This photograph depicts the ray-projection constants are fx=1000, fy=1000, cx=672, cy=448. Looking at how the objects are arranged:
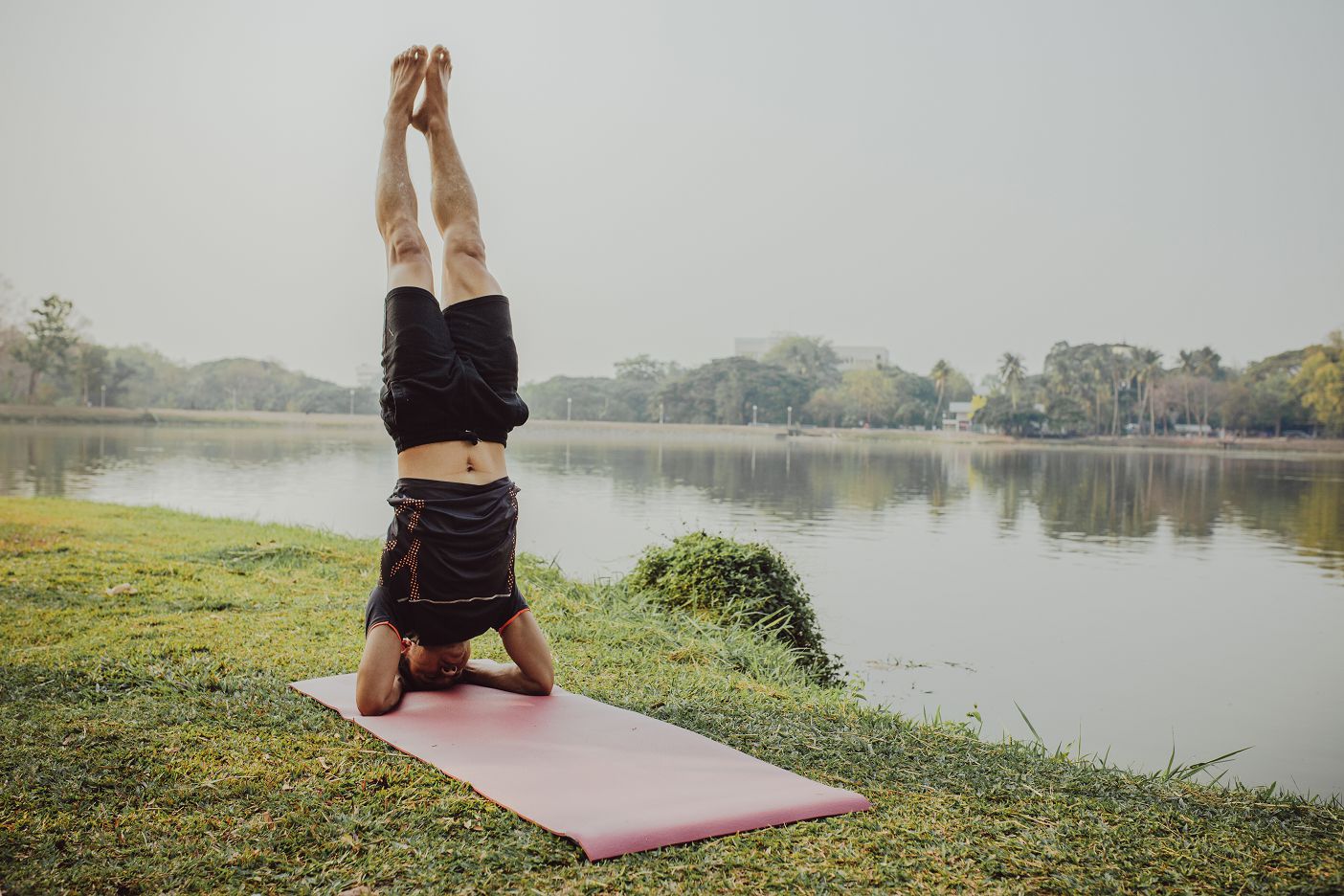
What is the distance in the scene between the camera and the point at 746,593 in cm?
605

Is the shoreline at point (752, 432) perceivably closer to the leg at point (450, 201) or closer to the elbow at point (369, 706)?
the leg at point (450, 201)

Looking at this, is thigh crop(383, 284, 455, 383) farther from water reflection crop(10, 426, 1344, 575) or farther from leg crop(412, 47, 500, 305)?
water reflection crop(10, 426, 1344, 575)

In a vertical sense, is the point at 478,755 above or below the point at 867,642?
above

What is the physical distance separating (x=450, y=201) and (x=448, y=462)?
42.3 inches

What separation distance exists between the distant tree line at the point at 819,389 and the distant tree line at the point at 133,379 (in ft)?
0.36

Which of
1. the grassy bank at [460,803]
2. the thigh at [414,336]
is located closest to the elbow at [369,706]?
the grassy bank at [460,803]

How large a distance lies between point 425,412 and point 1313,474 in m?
34.4

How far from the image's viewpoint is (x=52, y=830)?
7.94ft

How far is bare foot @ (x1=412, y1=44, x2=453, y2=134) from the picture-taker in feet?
13.0

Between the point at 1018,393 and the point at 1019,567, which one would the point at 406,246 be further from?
the point at 1018,393

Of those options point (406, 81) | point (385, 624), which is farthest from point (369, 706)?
point (406, 81)

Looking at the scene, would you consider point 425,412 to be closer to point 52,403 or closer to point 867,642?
point 867,642

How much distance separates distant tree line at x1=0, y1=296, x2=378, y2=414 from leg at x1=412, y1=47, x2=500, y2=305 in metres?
55.5

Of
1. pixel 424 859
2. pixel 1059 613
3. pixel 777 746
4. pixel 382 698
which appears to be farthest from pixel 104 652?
pixel 1059 613
